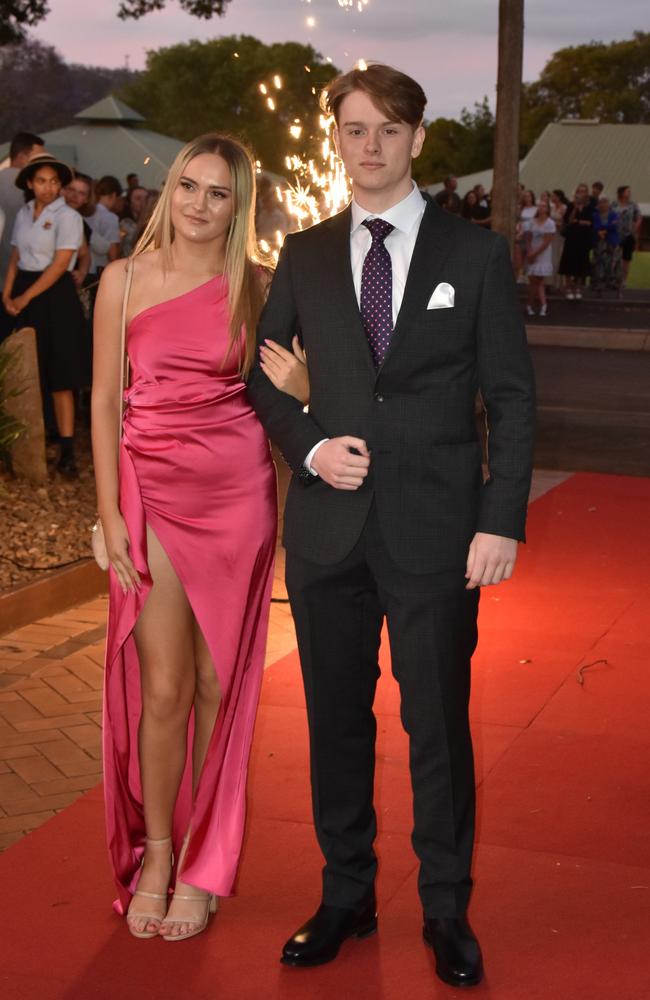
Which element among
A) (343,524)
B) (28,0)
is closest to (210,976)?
(343,524)

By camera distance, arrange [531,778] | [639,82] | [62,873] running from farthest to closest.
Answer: [639,82] < [531,778] < [62,873]

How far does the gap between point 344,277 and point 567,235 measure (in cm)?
2479

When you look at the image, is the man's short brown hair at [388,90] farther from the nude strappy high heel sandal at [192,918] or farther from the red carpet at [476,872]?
the red carpet at [476,872]

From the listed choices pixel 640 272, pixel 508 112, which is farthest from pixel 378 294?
pixel 640 272

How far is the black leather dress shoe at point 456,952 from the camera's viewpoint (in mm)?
3459

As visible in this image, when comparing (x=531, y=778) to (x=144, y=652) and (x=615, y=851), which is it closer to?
(x=615, y=851)

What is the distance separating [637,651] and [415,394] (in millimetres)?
3298

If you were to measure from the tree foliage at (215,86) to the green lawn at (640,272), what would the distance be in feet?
145

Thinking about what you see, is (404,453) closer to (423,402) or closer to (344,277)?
(423,402)

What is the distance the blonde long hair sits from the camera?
366 cm

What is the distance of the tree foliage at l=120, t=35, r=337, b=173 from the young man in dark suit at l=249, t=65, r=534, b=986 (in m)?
87.3

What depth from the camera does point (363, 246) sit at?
3477 millimetres

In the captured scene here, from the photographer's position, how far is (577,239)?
27.5 meters

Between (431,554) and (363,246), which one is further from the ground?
(363,246)
